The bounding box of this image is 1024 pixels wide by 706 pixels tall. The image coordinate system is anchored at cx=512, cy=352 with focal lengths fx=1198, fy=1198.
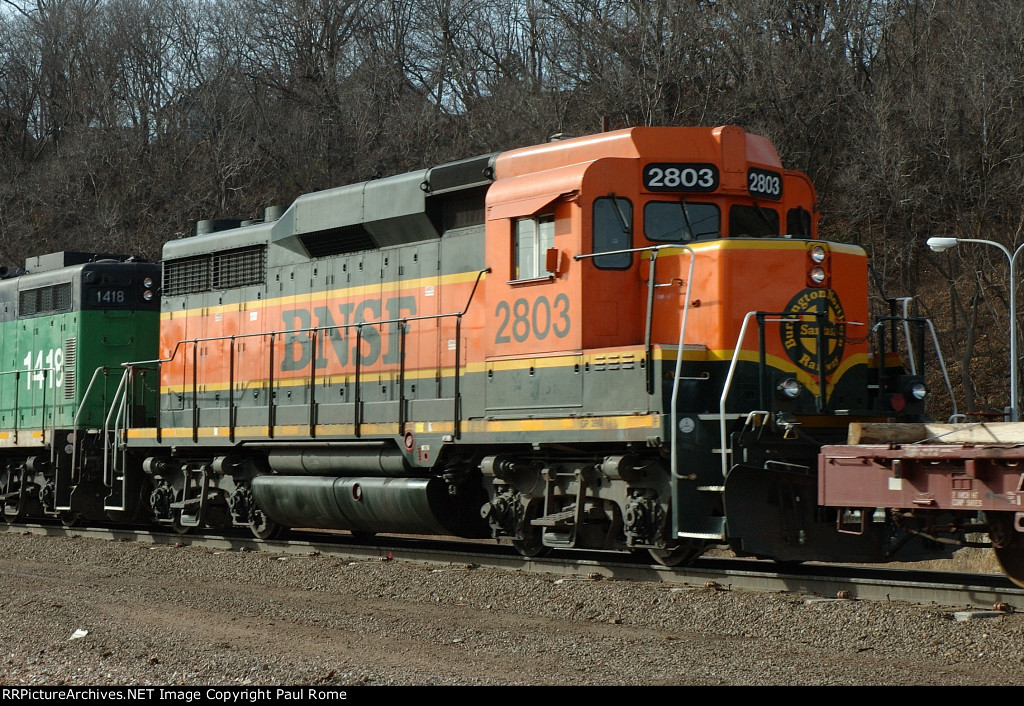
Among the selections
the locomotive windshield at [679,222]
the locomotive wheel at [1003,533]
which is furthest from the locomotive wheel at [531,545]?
the locomotive wheel at [1003,533]

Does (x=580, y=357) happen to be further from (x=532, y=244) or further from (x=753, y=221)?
(x=753, y=221)

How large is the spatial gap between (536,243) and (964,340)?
847 inches

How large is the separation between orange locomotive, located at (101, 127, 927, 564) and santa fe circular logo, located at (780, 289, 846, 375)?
2cm

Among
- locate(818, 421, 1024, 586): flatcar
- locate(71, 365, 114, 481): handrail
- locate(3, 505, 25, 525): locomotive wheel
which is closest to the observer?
locate(818, 421, 1024, 586): flatcar

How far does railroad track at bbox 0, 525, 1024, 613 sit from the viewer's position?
331 inches

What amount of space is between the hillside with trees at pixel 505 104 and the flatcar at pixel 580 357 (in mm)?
10952

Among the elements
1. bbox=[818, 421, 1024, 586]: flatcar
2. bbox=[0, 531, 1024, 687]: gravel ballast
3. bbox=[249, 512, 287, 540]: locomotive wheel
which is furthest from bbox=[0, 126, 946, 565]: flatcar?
bbox=[0, 531, 1024, 687]: gravel ballast

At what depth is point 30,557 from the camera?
13234mm

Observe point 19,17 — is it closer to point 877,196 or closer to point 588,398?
point 877,196

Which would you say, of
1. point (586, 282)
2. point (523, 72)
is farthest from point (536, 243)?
point (523, 72)

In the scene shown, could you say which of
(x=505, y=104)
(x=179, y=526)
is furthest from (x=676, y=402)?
(x=505, y=104)

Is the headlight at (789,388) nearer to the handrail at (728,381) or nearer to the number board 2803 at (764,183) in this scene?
the handrail at (728,381)

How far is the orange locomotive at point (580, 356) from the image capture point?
9125 mm

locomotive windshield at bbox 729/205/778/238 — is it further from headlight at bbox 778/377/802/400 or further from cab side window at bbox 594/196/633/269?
headlight at bbox 778/377/802/400
